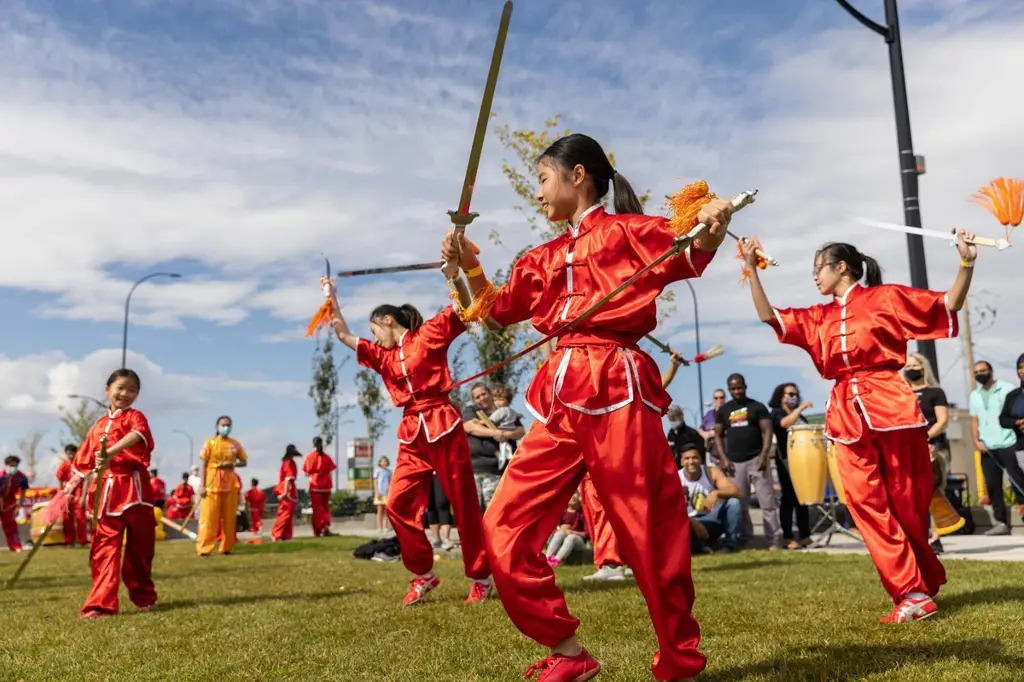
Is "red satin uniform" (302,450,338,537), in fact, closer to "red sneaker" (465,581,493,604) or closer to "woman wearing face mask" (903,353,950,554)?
"woman wearing face mask" (903,353,950,554)

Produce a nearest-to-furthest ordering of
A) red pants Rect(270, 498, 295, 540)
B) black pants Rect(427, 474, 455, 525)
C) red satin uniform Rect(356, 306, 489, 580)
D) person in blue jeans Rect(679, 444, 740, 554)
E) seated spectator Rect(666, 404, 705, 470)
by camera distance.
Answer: red satin uniform Rect(356, 306, 489, 580), person in blue jeans Rect(679, 444, 740, 554), seated spectator Rect(666, 404, 705, 470), black pants Rect(427, 474, 455, 525), red pants Rect(270, 498, 295, 540)

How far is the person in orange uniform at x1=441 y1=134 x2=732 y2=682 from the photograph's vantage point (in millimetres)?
3756

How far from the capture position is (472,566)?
7.54m

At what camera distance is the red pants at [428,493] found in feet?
24.4

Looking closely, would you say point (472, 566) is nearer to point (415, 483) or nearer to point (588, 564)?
point (415, 483)

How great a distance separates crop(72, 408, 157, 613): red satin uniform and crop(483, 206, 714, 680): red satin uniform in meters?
4.77

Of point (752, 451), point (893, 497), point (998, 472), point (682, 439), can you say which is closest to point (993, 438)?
point (998, 472)

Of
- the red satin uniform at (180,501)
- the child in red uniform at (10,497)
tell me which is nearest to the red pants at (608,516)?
the child in red uniform at (10,497)

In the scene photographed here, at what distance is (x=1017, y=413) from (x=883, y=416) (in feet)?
20.8

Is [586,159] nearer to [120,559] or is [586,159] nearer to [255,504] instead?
[120,559]

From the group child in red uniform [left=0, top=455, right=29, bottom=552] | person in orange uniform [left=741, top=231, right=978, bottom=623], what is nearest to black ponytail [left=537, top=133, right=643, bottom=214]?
person in orange uniform [left=741, top=231, right=978, bottom=623]

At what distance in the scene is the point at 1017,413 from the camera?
36.6 feet

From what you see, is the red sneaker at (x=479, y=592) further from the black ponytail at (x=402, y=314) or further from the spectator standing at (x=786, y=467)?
the spectator standing at (x=786, y=467)

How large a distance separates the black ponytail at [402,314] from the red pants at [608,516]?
4.06 m
